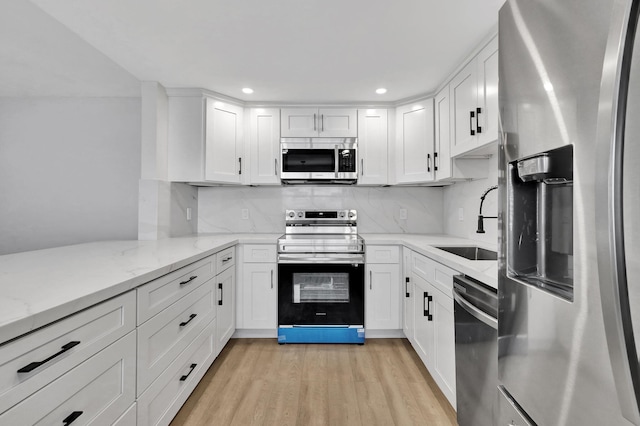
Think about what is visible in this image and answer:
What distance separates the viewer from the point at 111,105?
9.43ft

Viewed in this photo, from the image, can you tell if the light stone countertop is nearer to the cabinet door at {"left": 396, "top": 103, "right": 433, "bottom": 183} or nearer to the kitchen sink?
the kitchen sink

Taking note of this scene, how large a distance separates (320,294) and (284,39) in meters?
1.91

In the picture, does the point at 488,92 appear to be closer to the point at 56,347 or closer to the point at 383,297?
the point at 383,297

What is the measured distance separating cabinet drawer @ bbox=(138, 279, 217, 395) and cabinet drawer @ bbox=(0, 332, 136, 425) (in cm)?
7

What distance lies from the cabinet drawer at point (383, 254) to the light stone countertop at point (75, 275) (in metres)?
0.51

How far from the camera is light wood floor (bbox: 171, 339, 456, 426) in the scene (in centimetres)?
161

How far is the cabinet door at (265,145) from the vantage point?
2.79 meters

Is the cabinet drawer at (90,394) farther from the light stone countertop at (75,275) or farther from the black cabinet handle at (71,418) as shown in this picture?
the light stone countertop at (75,275)

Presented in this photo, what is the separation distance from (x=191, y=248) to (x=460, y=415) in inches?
70.1

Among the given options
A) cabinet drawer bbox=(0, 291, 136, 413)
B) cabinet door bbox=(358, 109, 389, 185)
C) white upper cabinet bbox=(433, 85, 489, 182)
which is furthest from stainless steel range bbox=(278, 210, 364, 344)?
cabinet drawer bbox=(0, 291, 136, 413)

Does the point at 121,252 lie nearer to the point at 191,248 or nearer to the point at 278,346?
the point at 191,248

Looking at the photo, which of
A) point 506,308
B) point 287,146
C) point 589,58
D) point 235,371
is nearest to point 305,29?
point 287,146

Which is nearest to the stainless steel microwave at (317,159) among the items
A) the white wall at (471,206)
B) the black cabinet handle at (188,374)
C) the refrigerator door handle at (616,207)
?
the white wall at (471,206)

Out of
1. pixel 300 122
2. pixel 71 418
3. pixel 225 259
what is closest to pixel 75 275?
pixel 71 418
